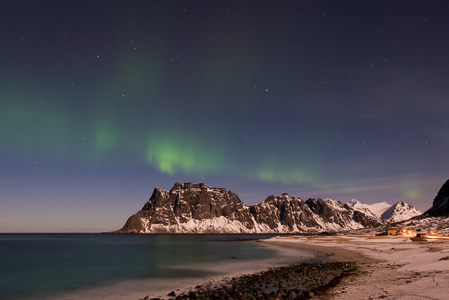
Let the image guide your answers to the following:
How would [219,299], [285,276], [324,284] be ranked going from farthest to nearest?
[285,276] < [324,284] < [219,299]

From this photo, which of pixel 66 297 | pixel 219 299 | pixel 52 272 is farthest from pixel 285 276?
pixel 52 272

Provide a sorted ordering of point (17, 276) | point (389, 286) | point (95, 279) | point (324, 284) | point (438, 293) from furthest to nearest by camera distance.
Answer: point (17, 276)
point (95, 279)
point (324, 284)
point (389, 286)
point (438, 293)

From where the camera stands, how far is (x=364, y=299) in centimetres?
1803

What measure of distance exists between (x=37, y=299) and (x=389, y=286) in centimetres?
3101

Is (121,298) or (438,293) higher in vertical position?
(438,293)

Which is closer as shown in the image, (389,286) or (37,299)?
(389,286)

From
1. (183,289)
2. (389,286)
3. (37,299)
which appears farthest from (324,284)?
(37,299)

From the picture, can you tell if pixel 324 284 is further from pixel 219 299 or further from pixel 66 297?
pixel 66 297

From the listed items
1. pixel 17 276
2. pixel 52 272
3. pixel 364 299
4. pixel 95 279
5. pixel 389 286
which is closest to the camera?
pixel 364 299

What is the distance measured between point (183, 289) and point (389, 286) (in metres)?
17.9

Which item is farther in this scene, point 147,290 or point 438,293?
point 147,290

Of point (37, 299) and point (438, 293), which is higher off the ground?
point (438, 293)

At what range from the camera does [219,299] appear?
75.8ft

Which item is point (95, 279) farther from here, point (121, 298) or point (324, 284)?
point (324, 284)
